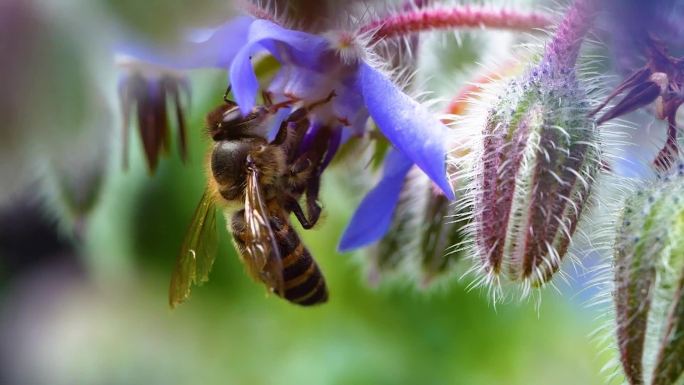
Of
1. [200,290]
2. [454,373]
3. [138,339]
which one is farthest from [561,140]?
[138,339]

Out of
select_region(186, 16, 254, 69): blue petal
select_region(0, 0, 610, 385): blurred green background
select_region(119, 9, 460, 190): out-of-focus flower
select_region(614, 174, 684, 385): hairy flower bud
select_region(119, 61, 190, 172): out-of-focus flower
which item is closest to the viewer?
select_region(614, 174, 684, 385): hairy flower bud

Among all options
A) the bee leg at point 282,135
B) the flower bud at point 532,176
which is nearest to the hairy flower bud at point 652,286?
the flower bud at point 532,176

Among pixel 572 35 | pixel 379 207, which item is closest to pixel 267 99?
pixel 379 207

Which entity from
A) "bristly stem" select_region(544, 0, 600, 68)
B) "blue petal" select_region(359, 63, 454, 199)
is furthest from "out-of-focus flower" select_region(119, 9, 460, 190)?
"bristly stem" select_region(544, 0, 600, 68)

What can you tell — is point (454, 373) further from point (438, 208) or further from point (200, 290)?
point (438, 208)

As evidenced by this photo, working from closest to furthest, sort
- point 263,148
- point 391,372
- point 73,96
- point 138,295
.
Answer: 1. point 73,96
2. point 263,148
3. point 391,372
4. point 138,295

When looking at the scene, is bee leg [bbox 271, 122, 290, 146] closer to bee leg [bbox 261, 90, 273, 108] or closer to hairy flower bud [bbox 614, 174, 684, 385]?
bee leg [bbox 261, 90, 273, 108]

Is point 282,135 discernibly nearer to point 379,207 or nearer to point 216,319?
point 379,207
